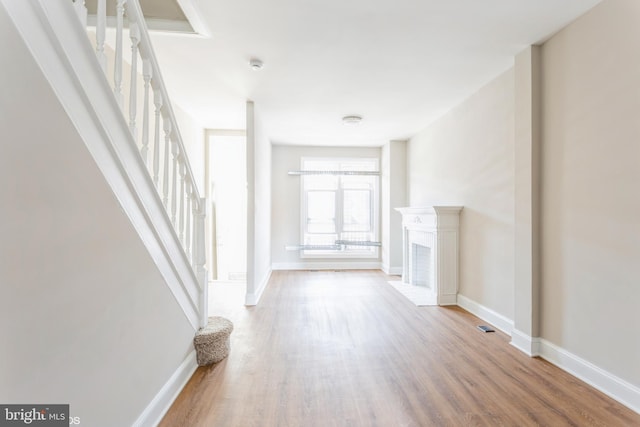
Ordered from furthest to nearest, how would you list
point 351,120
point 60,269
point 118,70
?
1. point 351,120
2. point 118,70
3. point 60,269

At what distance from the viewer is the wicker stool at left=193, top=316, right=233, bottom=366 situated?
213cm

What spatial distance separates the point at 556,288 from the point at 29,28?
3.17m

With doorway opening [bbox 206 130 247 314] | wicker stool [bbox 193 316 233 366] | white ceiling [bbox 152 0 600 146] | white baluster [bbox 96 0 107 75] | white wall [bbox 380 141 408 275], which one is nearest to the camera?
white baluster [bbox 96 0 107 75]

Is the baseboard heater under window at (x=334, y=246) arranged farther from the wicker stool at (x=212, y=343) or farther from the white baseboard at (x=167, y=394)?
the white baseboard at (x=167, y=394)

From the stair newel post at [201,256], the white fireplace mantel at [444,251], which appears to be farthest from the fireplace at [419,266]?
the stair newel post at [201,256]

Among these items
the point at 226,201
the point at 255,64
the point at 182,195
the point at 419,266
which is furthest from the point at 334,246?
the point at 182,195

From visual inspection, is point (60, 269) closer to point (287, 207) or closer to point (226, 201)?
point (226, 201)

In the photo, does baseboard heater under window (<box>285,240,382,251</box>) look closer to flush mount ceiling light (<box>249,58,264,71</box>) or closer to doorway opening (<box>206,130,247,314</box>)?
doorway opening (<box>206,130,247,314</box>)

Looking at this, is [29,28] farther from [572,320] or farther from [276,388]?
[572,320]

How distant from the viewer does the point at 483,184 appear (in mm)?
3104

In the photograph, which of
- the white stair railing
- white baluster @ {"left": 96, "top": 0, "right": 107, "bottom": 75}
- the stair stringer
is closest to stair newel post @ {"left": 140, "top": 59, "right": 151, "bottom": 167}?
the white stair railing

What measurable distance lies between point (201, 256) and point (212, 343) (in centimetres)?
66

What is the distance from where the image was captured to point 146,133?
5.26 feet

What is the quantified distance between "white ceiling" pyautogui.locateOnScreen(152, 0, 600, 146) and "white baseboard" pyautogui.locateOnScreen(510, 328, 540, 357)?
92.8 inches
